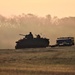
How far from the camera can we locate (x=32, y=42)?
77312 millimetres

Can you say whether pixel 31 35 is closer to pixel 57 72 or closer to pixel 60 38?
pixel 60 38

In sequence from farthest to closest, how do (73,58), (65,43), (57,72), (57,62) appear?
(65,43) → (73,58) → (57,62) → (57,72)

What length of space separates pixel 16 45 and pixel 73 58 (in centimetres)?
3981

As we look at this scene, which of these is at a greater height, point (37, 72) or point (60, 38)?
point (60, 38)

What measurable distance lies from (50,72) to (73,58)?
11.2m

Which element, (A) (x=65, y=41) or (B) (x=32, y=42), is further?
(A) (x=65, y=41)

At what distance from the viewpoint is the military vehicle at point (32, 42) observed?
253 feet

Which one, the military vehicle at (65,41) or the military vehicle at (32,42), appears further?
the military vehicle at (32,42)

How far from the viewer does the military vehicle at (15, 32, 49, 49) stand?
7712 cm

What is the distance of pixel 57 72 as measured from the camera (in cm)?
2838

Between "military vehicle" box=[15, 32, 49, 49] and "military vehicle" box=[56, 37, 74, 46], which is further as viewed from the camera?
"military vehicle" box=[15, 32, 49, 49]

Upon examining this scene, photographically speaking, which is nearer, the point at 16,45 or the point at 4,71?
the point at 4,71

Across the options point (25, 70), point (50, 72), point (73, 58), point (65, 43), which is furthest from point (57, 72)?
point (65, 43)

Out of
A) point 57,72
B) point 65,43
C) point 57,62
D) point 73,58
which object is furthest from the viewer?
point 65,43
